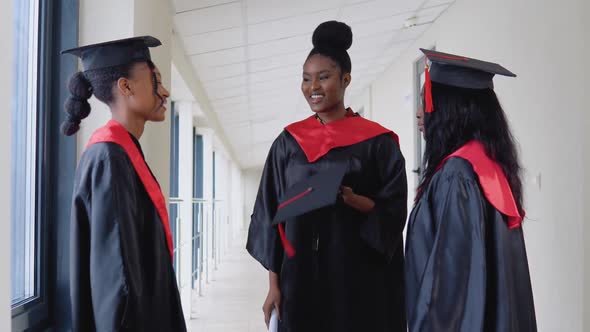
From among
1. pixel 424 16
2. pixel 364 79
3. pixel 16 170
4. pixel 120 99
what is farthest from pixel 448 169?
pixel 364 79

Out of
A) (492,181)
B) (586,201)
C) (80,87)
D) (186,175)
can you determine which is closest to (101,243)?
(80,87)

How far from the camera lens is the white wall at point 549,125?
334cm

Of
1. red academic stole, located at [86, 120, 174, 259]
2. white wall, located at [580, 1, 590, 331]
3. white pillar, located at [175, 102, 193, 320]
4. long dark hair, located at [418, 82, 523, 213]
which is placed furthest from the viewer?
white pillar, located at [175, 102, 193, 320]

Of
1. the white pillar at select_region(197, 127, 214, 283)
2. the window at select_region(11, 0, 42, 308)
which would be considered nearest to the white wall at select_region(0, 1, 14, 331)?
the window at select_region(11, 0, 42, 308)

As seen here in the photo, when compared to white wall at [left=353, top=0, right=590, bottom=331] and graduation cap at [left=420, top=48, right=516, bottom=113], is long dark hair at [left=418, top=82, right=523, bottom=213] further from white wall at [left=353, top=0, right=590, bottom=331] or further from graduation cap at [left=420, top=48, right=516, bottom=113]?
white wall at [left=353, top=0, right=590, bottom=331]

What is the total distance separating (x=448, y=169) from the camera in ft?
5.95

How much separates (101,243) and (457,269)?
0.95 m

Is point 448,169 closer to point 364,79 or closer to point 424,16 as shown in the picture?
point 424,16

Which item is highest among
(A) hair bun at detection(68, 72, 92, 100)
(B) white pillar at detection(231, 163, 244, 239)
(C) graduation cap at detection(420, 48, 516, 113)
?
(C) graduation cap at detection(420, 48, 516, 113)

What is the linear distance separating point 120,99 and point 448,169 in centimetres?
98

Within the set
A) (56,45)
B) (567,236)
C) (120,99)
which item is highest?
(56,45)

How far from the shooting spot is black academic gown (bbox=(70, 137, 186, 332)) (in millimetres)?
1495

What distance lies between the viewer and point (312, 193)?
192 centimetres

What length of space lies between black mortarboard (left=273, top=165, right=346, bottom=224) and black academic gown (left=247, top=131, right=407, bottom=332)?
0.17 metres
